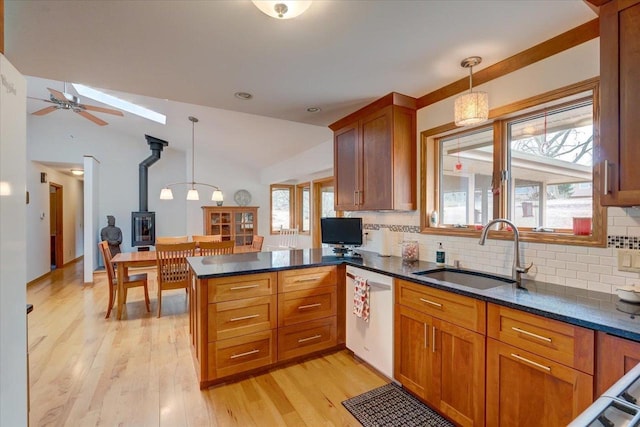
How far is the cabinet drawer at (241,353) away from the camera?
2150mm

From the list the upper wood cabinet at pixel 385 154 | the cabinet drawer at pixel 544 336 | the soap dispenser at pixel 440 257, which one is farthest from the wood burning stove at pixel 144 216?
the cabinet drawer at pixel 544 336

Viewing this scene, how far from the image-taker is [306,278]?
2.50 m

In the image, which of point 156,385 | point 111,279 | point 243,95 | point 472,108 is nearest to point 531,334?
point 472,108

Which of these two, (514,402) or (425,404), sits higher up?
(514,402)

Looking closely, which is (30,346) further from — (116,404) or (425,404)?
(425,404)

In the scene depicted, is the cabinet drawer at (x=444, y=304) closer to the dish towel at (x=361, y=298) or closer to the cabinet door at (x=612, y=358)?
the dish towel at (x=361, y=298)

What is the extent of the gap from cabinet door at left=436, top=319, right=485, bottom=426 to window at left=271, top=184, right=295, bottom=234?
5.53 meters

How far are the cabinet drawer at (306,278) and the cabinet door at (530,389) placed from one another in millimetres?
1348

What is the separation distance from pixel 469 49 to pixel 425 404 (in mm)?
2323

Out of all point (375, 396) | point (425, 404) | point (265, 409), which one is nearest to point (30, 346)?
point (265, 409)

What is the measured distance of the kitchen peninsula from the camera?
1.23 m

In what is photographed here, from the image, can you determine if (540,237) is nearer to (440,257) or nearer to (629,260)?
(629,260)

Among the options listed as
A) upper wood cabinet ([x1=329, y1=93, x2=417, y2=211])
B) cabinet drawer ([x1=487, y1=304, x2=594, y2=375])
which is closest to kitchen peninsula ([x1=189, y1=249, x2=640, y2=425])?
cabinet drawer ([x1=487, y1=304, x2=594, y2=375])

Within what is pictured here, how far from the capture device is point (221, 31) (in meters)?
1.68
